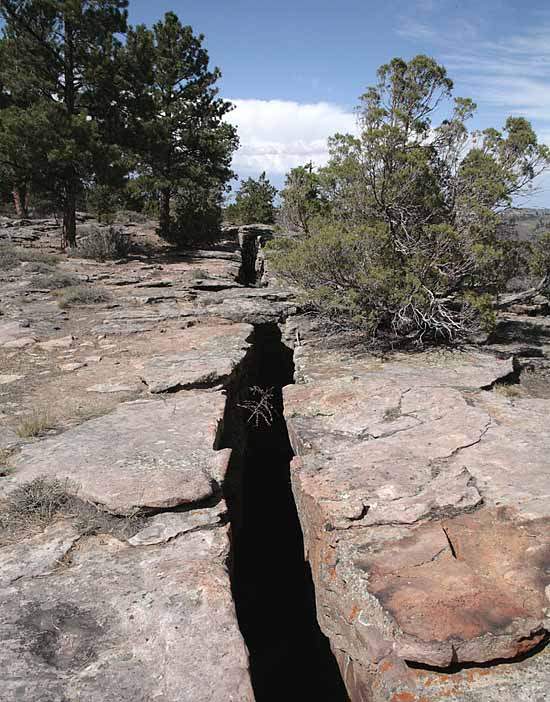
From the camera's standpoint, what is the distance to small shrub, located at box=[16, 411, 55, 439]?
354 centimetres

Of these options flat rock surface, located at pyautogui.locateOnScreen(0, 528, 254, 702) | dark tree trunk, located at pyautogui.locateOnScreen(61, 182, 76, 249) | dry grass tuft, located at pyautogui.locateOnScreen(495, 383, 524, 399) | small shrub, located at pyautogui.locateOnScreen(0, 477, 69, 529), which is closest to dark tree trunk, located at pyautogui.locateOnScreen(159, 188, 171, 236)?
dark tree trunk, located at pyautogui.locateOnScreen(61, 182, 76, 249)

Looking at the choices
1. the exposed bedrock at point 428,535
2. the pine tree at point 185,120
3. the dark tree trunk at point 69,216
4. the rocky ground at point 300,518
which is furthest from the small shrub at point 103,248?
the exposed bedrock at point 428,535

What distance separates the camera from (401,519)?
8.90 feet

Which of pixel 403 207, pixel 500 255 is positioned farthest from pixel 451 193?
pixel 500 255

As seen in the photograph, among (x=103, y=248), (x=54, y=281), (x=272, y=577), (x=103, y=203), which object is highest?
(x=103, y=203)

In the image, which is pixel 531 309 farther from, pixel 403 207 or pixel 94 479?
pixel 94 479

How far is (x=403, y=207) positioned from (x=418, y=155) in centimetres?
53

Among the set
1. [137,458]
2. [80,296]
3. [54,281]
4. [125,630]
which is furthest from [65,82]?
[125,630]

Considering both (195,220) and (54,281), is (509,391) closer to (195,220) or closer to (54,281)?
(54,281)

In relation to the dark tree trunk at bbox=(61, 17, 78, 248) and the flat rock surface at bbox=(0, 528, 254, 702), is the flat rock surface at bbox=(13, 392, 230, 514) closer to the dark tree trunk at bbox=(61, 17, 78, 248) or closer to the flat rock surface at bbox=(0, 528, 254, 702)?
the flat rock surface at bbox=(0, 528, 254, 702)

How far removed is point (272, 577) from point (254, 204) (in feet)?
69.2

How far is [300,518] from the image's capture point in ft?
11.1

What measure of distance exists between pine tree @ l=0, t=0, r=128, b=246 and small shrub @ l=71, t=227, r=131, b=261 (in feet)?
3.51

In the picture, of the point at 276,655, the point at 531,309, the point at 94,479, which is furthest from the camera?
the point at 531,309
